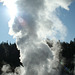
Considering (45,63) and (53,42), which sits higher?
(53,42)

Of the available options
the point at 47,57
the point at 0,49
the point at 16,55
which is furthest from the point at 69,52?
the point at 47,57

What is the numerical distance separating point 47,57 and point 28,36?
7026mm

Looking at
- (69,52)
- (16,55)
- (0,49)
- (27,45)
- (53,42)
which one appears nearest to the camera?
(27,45)

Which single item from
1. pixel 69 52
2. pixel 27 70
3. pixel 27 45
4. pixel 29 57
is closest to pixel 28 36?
pixel 27 45

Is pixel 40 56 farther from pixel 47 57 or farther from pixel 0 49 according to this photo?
pixel 0 49

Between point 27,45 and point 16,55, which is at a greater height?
point 16,55

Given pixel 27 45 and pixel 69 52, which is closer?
pixel 27 45

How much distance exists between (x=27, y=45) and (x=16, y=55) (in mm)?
105914

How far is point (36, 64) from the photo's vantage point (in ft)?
140

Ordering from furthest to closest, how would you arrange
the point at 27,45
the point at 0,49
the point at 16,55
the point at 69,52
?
1. the point at 0,49
2. the point at 16,55
3. the point at 69,52
4. the point at 27,45

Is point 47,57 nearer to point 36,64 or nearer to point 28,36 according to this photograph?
point 36,64

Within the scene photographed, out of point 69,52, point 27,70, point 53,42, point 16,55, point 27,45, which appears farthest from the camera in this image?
point 16,55

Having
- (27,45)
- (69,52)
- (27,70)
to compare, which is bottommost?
(27,70)

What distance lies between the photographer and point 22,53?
45688 millimetres
